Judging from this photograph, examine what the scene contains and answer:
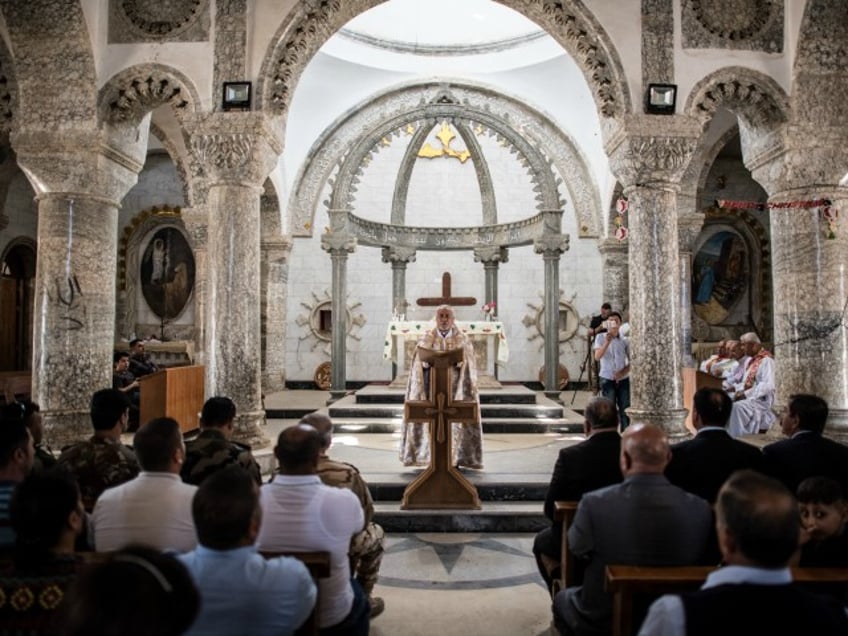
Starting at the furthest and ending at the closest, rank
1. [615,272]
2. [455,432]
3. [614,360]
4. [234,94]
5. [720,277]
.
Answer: [720,277], [615,272], [614,360], [234,94], [455,432]

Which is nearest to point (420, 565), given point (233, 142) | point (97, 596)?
point (97, 596)

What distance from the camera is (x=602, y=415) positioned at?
362 cm

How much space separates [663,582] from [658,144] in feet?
19.0

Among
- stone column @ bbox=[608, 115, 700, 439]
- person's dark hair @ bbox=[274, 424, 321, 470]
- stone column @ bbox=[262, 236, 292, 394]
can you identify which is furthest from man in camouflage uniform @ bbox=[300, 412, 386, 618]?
stone column @ bbox=[262, 236, 292, 394]

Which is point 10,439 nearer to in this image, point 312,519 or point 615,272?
point 312,519

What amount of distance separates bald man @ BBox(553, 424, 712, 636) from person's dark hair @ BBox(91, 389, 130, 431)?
241cm

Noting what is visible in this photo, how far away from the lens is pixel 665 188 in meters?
7.15

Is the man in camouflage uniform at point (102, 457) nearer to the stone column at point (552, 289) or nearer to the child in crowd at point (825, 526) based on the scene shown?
the child in crowd at point (825, 526)

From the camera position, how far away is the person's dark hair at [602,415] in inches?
142

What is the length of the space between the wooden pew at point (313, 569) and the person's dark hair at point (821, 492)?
6.01ft

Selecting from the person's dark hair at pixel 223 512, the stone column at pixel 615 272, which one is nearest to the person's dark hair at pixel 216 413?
the person's dark hair at pixel 223 512

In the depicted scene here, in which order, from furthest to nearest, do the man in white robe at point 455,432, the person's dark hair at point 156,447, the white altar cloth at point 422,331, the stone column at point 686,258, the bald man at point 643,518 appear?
1. the white altar cloth at point 422,331
2. the stone column at point 686,258
3. the man in white robe at point 455,432
4. the person's dark hair at point 156,447
5. the bald man at point 643,518

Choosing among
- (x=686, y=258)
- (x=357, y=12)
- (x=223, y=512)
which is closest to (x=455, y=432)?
(x=357, y=12)

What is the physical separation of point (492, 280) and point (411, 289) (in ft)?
10.9
